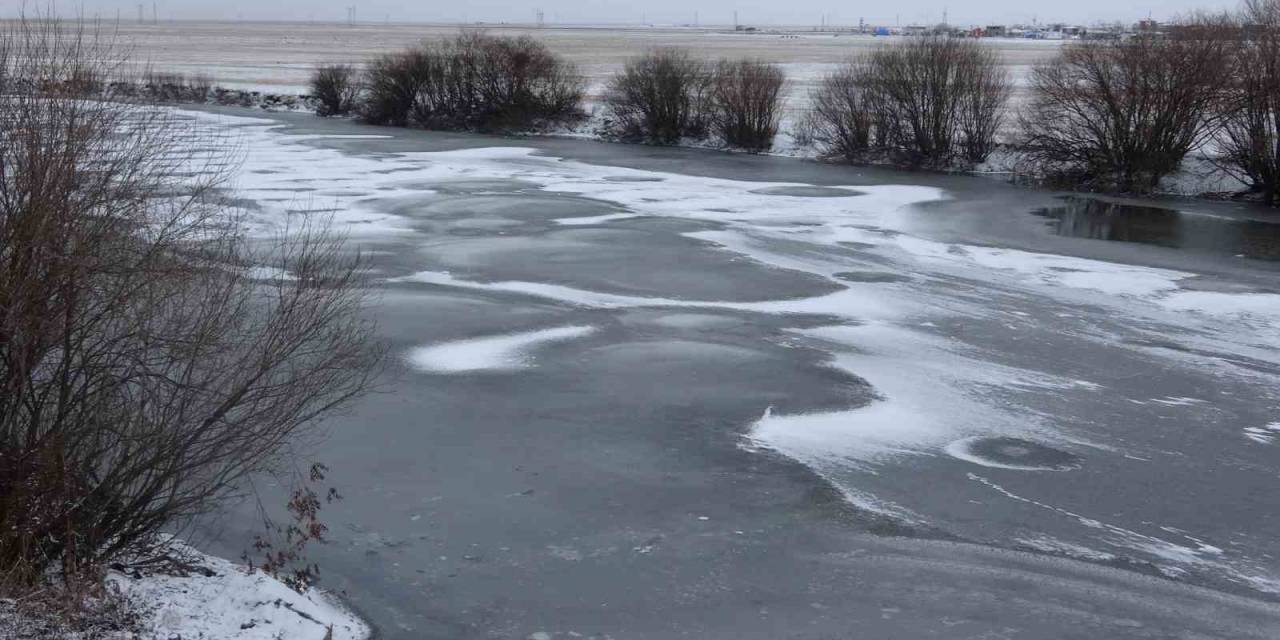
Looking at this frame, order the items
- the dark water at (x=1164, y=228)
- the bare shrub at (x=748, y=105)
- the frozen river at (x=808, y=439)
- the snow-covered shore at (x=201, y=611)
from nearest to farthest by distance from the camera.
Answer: the snow-covered shore at (x=201, y=611)
the frozen river at (x=808, y=439)
the dark water at (x=1164, y=228)
the bare shrub at (x=748, y=105)

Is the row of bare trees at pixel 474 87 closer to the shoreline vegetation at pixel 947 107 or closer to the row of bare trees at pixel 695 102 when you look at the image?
the shoreline vegetation at pixel 947 107

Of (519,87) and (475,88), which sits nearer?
(519,87)

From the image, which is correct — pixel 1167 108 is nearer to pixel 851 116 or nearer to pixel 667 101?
pixel 851 116

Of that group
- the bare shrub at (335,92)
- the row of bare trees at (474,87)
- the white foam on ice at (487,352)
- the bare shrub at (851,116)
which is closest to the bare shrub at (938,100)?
the bare shrub at (851,116)

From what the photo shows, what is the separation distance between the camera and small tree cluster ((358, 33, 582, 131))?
4597cm

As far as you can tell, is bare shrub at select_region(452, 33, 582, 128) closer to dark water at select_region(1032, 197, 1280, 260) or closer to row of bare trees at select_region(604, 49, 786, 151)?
row of bare trees at select_region(604, 49, 786, 151)

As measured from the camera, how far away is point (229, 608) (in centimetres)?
692

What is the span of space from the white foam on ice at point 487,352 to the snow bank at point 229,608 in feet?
17.7

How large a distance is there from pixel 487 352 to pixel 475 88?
118 ft

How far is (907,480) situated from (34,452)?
635 cm

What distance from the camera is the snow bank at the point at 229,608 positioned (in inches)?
261

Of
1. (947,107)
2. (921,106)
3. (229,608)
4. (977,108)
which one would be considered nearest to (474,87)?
(921,106)

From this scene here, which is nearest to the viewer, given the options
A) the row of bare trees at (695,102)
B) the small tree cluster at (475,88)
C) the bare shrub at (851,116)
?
the bare shrub at (851,116)

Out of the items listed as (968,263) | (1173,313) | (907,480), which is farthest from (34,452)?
(968,263)
